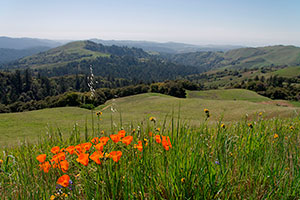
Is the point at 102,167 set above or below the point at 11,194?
above

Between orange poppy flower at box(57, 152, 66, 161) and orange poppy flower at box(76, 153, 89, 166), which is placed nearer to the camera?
orange poppy flower at box(76, 153, 89, 166)

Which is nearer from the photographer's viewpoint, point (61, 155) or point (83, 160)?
point (83, 160)

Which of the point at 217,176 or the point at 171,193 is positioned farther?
the point at 217,176

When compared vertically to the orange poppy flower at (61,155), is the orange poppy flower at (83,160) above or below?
above

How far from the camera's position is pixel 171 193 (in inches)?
70.2

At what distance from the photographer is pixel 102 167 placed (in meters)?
2.06

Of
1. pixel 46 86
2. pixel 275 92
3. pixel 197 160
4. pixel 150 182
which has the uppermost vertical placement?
pixel 197 160

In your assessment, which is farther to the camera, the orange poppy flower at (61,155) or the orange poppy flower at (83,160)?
the orange poppy flower at (61,155)

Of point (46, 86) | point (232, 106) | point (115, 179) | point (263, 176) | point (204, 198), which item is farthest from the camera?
point (46, 86)

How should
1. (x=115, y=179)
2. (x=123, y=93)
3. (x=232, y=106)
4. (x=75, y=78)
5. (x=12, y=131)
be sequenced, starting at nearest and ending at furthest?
(x=115, y=179), (x=12, y=131), (x=232, y=106), (x=123, y=93), (x=75, y=78)

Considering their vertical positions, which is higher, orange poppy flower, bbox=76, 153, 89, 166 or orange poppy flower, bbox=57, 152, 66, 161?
orange poppy flower, bbox=76, 153, 89, 166

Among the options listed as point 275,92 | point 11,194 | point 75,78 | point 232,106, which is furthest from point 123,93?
point 75,78

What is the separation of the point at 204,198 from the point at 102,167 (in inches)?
38.9

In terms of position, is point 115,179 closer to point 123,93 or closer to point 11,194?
point 11,194
